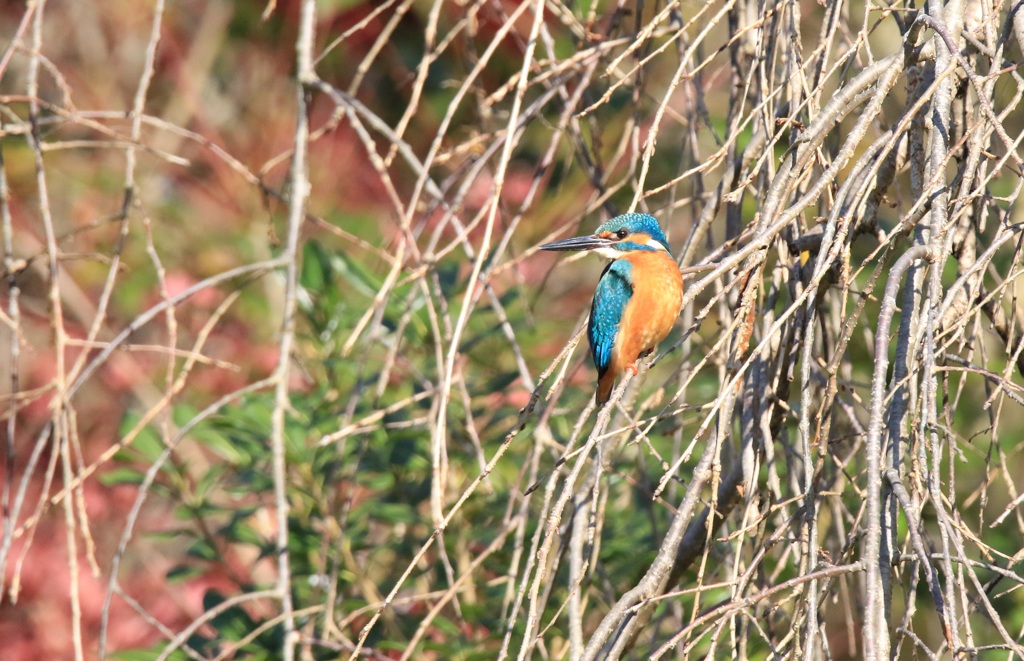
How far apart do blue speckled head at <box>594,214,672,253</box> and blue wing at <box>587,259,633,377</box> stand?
0.13 feet

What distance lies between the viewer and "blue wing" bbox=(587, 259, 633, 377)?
2.17 meters

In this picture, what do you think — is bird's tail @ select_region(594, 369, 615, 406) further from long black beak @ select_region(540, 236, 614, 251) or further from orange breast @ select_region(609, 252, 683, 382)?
long black beak @ select_region(540, 236, 614, 251)

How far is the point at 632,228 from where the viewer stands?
6.98 ft

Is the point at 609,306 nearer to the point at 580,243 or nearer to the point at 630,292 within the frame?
the point at 630,292

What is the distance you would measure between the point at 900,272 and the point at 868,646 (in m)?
0.38

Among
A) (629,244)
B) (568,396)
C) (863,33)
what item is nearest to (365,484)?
(568,396)

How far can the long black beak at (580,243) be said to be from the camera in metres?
1.79

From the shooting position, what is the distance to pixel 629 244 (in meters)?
2.15

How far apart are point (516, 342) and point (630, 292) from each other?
0.45m

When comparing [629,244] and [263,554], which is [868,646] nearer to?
[629,244]

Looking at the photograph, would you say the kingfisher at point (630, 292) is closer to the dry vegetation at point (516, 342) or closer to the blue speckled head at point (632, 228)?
the blue speckled head at point (632, 228)

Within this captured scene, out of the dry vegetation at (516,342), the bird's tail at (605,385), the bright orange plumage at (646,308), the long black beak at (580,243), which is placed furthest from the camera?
the bird's tail at (605,385)

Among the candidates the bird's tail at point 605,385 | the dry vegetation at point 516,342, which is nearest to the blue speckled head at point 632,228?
the dry vegetation at point 516,342

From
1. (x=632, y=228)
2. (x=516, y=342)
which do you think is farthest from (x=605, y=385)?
(x=516, y=342)
